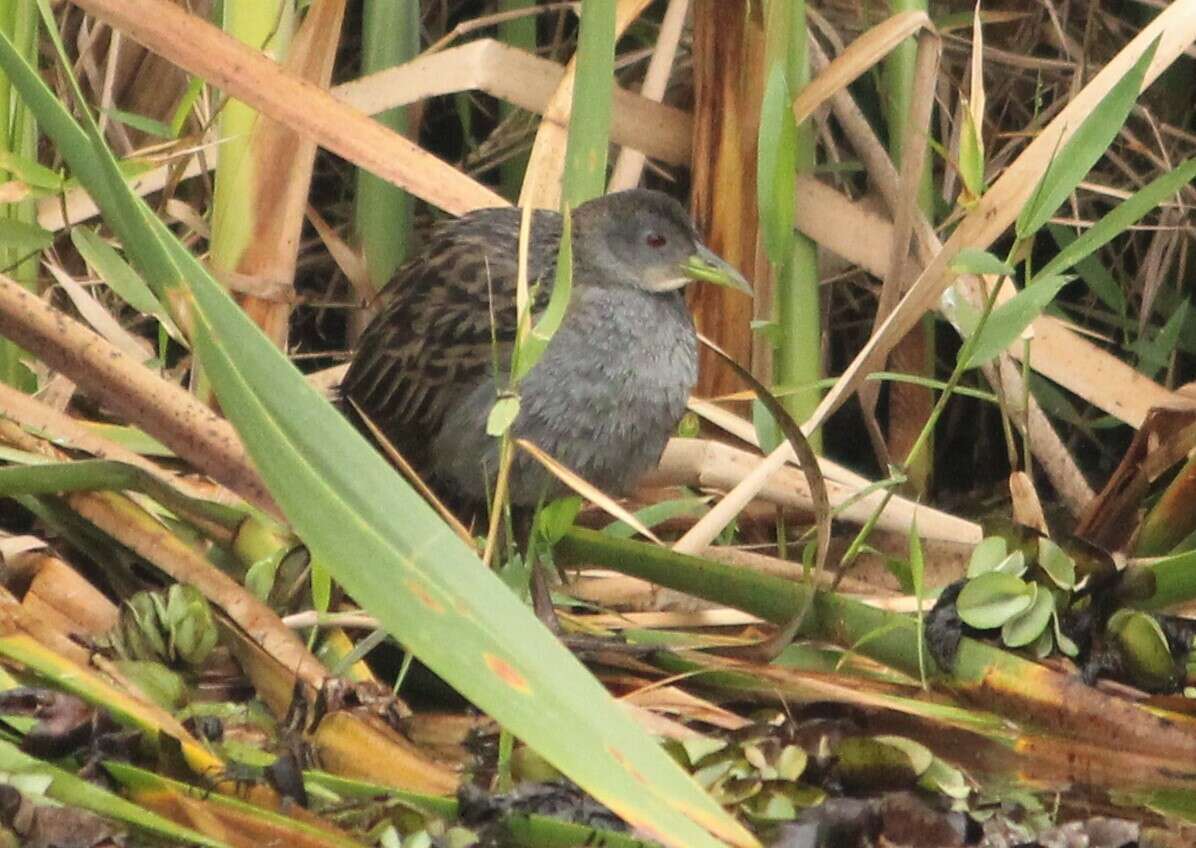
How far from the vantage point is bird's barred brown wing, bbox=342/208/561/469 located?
2123 millimetres

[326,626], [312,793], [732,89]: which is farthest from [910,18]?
[312,793]

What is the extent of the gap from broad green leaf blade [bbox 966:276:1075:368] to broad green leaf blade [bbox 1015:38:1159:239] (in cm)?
5

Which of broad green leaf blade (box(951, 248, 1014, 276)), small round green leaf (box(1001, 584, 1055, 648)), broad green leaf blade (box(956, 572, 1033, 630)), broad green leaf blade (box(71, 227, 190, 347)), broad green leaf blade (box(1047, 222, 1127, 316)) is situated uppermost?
broad green leaf blade (box(951, 248, 1014, 276))

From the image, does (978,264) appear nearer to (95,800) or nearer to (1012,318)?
(1012,318)

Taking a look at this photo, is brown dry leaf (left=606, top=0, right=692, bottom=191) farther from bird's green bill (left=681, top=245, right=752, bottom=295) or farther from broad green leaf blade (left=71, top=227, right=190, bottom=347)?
broad green leaf blade (left=71, top=227, right=190, bottom=347)

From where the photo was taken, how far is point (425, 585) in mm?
1124

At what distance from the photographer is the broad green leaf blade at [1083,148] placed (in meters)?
1.60

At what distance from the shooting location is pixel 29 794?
4.68ft

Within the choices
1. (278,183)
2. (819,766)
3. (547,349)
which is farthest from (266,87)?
(819,766)

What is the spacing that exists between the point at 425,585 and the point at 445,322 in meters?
1.07

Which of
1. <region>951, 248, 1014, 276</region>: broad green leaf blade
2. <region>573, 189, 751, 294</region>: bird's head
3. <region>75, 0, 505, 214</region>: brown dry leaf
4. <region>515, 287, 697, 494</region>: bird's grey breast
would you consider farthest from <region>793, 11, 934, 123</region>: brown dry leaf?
<region>951, 248, 1014, 276</region>: broad green leaf blade

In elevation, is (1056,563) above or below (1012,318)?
below

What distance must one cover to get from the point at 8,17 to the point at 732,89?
833 mm

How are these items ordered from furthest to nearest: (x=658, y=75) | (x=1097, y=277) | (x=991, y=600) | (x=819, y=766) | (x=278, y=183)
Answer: (x=1097, y=277), (x=658, y=75), (x=278, y=183), (x=991, y=600), (x=819, y=766)
